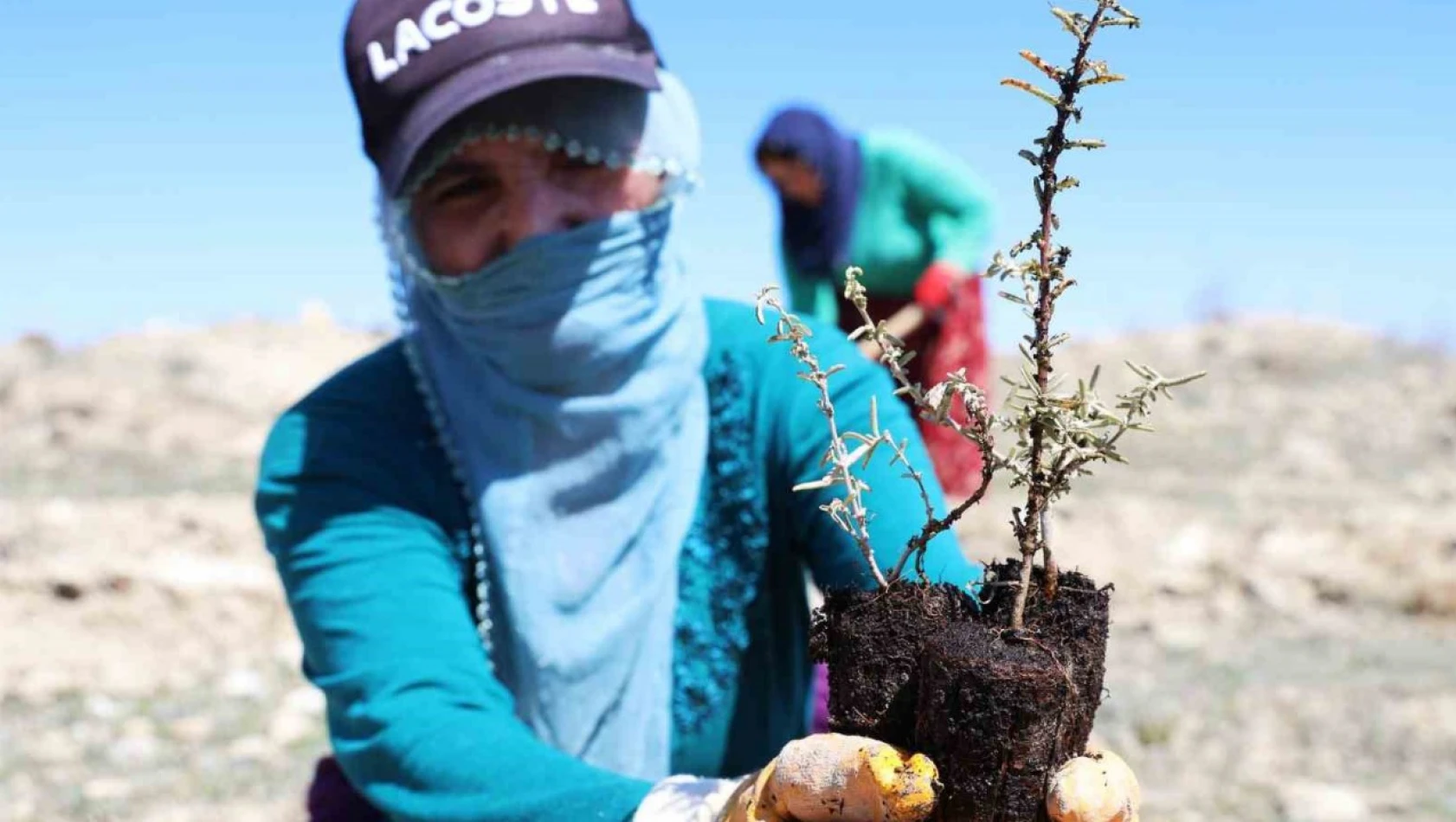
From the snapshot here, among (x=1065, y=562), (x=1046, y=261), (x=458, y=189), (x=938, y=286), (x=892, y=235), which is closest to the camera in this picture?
(x=1046, y=261)

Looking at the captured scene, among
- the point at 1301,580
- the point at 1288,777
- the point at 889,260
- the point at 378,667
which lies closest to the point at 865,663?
the point at 378,667

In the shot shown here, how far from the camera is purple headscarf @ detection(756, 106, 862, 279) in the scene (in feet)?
23.7

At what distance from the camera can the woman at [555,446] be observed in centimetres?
215

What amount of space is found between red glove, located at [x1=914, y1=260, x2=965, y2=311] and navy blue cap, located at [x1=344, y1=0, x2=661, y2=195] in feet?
14.0

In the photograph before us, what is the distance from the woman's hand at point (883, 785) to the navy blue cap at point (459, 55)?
1.21 meters

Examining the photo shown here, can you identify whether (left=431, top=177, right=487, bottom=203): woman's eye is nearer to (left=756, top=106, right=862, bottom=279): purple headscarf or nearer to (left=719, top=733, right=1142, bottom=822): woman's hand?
(left=719, top=733, right=1142, bottom=822): woman's hand

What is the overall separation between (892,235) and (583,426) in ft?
15.6

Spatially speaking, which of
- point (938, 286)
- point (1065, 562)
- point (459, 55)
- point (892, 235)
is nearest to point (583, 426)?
point (459, 55)

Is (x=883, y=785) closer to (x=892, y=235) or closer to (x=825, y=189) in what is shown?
(x=892, y=235)

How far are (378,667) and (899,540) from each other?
2.37ft

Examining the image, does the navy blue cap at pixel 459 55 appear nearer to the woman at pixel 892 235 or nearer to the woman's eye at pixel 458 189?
the woman's eye at pixel 458 189

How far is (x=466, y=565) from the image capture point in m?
2.38

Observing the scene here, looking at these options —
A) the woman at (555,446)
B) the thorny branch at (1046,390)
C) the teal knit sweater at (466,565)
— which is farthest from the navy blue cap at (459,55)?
the thorny branch at (1046,390)

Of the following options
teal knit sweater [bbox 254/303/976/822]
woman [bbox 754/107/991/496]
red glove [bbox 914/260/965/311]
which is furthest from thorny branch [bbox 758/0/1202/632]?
red glove [bbox 914/260/965/311]
